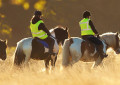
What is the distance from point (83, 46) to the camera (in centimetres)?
1304

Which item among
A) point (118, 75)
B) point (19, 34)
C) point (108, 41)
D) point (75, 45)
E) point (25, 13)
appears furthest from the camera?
point (25, 13)

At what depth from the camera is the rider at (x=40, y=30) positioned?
13.4 metres

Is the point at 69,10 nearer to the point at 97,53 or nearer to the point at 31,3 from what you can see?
the point at 31,3

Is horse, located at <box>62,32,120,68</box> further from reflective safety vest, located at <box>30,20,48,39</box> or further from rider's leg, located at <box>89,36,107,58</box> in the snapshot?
reflective safety vest, located at <box>30,20,48,39</box>

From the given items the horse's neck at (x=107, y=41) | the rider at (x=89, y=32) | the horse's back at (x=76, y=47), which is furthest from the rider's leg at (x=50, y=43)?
the horse's neck at (x=107, y=41)

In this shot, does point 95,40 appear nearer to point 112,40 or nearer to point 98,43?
point 98,43

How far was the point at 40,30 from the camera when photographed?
13.5m

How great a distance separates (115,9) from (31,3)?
1241cm

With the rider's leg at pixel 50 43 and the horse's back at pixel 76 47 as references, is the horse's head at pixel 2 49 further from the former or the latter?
the horse's back at pixel 76 47

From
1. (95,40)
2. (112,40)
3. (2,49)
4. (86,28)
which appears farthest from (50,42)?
(2,49)

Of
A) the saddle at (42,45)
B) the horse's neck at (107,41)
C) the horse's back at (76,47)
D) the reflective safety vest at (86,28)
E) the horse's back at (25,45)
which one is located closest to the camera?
the horse's back at (76,47)

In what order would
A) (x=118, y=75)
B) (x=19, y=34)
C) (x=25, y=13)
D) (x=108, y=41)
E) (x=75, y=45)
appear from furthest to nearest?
(x=25, y=13), (x=19, y=34), (x=108, y=41), (x=75, y=45), (x=118, y=75)

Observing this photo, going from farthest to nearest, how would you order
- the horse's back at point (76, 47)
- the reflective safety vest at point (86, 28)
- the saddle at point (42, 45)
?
the reflective safety vest at point (86, 28) < the saddle at point (42, 45) < the horse's back at point (76, 47)

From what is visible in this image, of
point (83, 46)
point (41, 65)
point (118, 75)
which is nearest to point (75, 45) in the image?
point (83, 46)
